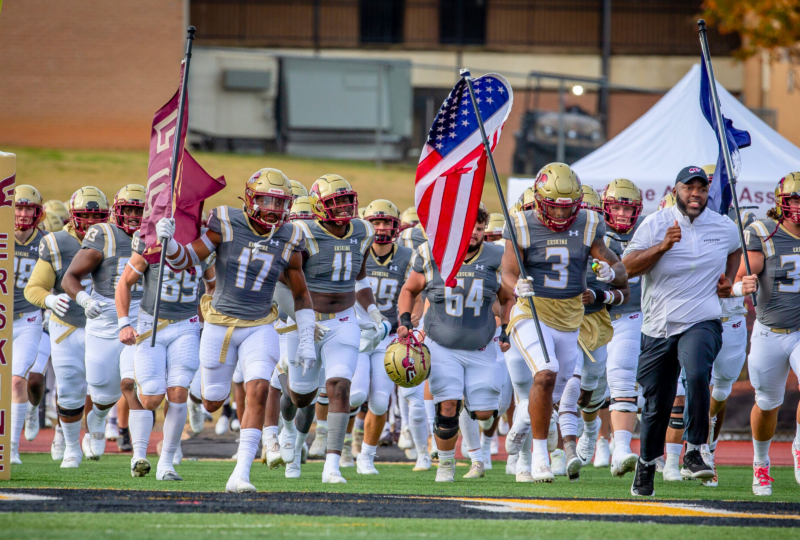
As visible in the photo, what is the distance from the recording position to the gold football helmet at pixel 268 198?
24.5ft

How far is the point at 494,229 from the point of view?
10812 millimetres

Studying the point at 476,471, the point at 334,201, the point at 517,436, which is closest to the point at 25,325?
the point at 334,201

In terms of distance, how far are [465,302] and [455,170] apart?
105 cm

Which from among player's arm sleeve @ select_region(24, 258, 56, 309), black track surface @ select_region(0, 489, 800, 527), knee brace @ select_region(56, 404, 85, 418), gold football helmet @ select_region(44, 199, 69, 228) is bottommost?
black track surface @ select_region(0, 489, 800, 527)

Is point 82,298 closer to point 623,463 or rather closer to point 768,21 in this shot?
point 623,463

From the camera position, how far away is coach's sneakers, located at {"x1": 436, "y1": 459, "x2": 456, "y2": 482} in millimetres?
8211

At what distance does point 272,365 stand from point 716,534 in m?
3.31

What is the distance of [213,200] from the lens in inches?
732

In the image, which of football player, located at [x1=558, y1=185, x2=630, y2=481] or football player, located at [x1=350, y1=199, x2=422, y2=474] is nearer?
football player, located at [x1=558, y1=185, x2=630, y2=481]

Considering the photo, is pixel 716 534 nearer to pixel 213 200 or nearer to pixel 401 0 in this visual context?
pixel 213 200

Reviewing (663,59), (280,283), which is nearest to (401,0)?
(663,59)

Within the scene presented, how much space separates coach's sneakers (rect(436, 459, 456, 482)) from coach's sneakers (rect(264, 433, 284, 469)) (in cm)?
131

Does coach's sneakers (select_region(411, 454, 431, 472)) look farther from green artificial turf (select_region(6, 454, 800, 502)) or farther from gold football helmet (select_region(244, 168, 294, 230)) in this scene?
gold football helmet (select_region(244, 168, 294, 230))

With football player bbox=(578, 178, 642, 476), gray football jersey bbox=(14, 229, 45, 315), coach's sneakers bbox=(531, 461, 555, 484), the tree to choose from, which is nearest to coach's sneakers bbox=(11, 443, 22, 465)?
gray football jersey bbox=(14, 229, 45, 315)
